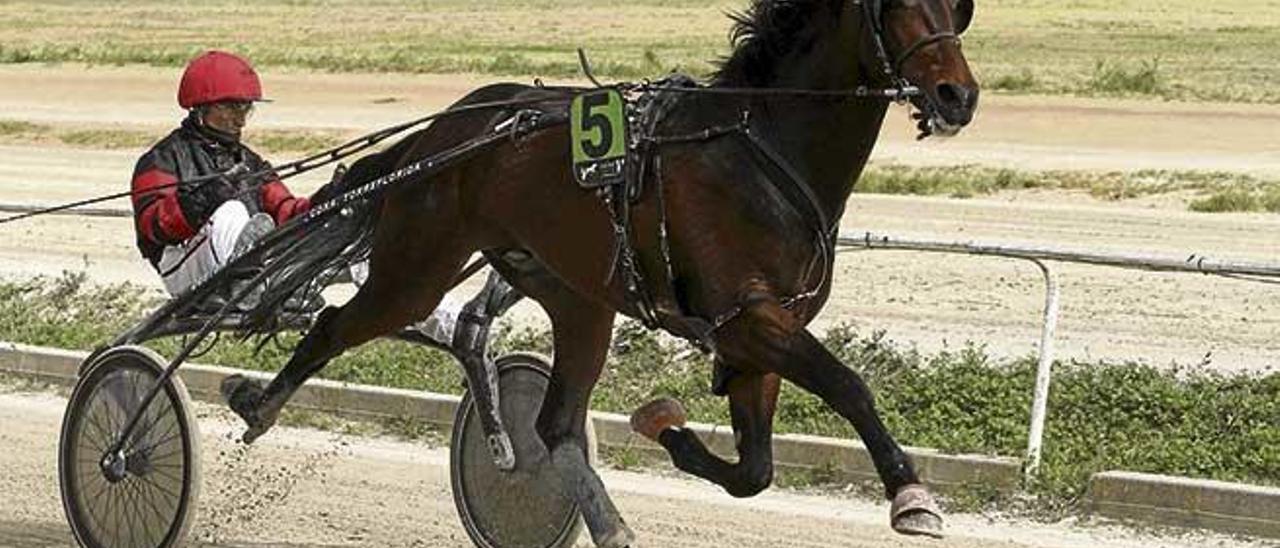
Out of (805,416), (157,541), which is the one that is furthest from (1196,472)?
(157,541)

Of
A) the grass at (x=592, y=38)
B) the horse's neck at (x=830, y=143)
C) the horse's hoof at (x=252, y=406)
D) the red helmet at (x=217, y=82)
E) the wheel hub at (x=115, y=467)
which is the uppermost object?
the horse's neck at (x=830, y=143)

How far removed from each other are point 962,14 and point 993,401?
143 inches

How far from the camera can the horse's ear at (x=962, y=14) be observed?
540cm

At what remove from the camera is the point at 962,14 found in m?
5.43

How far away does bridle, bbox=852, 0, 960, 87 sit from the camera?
5281 mm

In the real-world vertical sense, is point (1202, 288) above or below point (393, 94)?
above

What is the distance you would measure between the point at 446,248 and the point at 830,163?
142 centimetres

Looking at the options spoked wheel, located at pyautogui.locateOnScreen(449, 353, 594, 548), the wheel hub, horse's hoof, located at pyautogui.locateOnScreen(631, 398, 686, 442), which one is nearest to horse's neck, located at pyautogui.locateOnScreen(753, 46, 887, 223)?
horse's hoof, located at pyautogui.locateOnScreen(631, 398, 686, 442)

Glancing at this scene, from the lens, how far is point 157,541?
695 cm

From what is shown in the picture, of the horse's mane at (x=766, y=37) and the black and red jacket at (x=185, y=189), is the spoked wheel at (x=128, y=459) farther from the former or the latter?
the horse's mane at (x=766, y=37)

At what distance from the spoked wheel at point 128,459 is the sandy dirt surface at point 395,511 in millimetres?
287

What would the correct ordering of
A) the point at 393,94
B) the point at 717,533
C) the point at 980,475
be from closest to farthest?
the point at 717,533 < the point at 980,475 < the point at 393,94

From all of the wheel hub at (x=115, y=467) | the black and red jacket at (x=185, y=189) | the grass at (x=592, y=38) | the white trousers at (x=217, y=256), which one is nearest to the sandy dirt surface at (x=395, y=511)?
the wheel hub at (x=115, y=467)

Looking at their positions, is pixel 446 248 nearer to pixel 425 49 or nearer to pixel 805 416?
pixel 805 416
